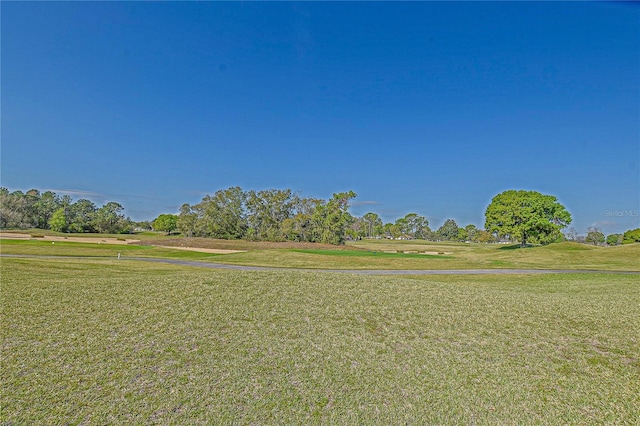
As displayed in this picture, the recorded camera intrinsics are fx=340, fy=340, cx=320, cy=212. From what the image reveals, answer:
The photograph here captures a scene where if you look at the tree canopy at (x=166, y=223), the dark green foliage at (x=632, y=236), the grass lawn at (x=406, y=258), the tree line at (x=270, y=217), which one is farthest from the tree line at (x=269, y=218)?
the dark green foliage at (x=632, y=236)

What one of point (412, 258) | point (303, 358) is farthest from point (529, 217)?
point (303, 358)

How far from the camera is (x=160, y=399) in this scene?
13.0 ft

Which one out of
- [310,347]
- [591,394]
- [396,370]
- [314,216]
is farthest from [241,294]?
[314,216]

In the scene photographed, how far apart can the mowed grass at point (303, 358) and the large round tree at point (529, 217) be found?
1619 inches

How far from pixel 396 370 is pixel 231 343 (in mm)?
2649

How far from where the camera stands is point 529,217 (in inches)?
1757

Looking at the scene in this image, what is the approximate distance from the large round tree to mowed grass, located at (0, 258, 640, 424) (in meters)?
41.1

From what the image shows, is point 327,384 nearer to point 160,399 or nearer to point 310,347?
point 310,347

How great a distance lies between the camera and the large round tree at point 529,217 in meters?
44.6

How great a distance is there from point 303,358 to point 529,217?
1900 inches

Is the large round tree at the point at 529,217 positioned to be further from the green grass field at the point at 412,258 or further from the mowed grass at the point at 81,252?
the mowed grass at the point at 81,252

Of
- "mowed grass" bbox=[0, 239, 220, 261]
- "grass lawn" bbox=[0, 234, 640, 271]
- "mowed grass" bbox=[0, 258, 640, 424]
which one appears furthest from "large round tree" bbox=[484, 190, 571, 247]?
"mowed grass" bbox=[0, 258, 640, 424]

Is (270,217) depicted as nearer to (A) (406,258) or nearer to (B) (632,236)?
(A) (406,258)

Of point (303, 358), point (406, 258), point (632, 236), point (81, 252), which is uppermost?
point (632, 236)
